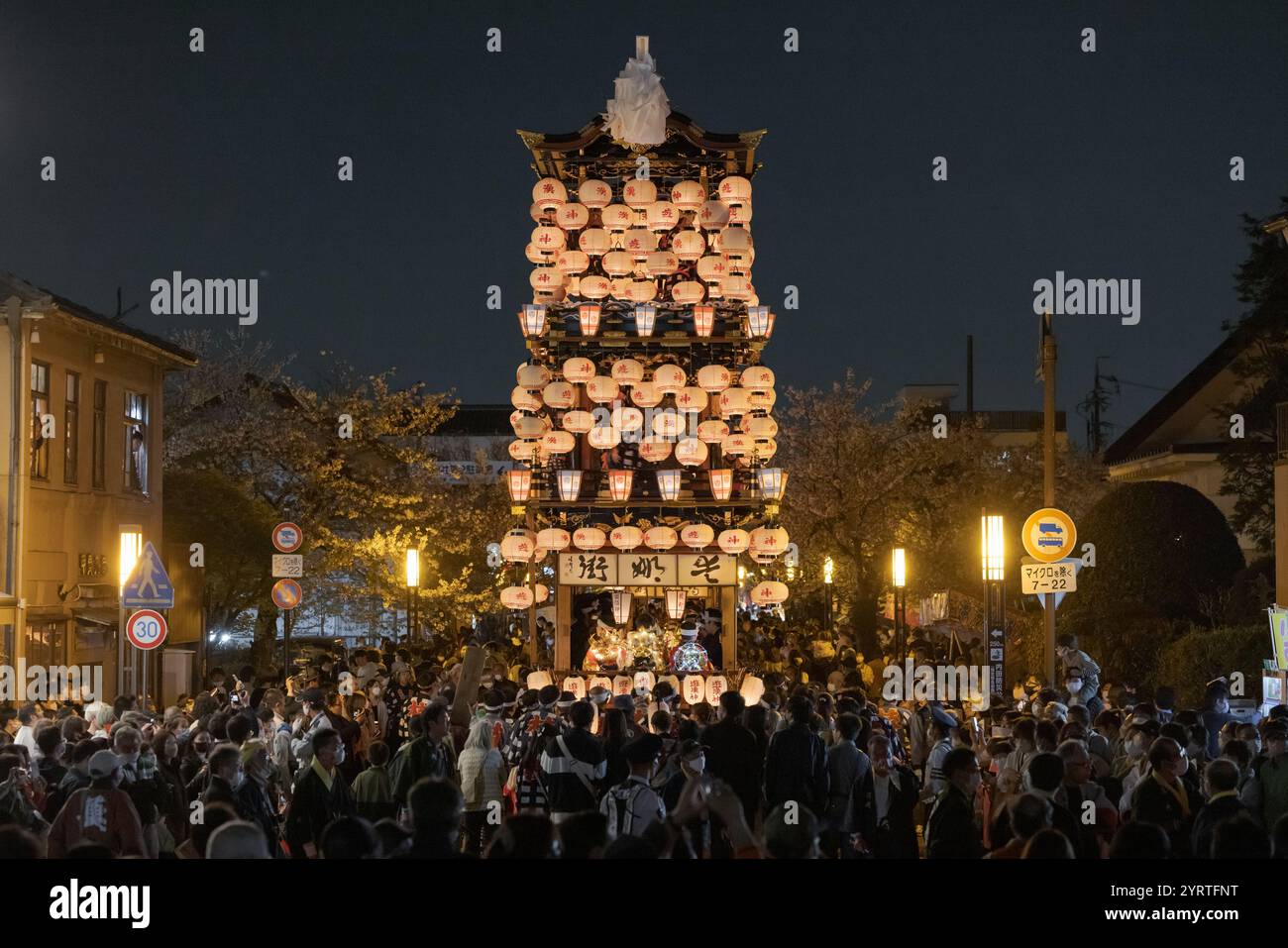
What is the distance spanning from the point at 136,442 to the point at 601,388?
32.8 ft

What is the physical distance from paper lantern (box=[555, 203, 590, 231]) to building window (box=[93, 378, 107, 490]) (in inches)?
442

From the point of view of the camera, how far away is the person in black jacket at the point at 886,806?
10.1m

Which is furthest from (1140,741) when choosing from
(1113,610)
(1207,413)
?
(1207,413)

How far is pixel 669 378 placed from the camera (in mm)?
30812

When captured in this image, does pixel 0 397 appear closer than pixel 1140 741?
No

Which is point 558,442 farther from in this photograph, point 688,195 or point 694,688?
point 694,688

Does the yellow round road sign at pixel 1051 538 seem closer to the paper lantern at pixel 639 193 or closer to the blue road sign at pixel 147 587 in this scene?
the blue road sign at pixel 147 587

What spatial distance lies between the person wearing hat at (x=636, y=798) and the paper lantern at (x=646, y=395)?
72.3 ft

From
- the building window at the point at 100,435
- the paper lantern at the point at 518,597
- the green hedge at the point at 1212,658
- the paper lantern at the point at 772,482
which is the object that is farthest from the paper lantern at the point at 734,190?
the green hedge at the point at 1212,658

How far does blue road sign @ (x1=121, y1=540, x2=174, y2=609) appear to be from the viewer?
16188mm

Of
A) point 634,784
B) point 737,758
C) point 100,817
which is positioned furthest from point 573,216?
point 100,817

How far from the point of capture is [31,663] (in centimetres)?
2314
